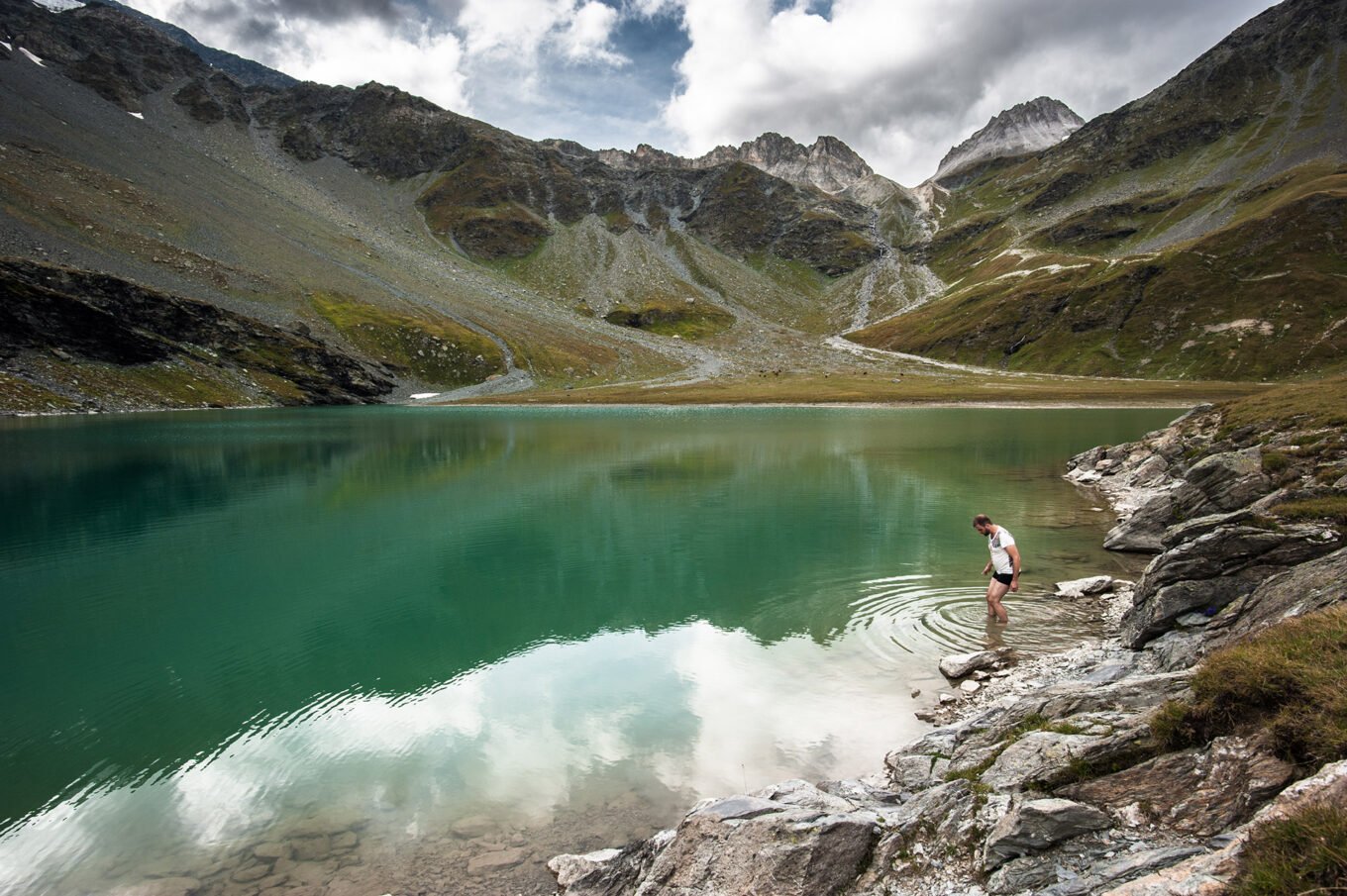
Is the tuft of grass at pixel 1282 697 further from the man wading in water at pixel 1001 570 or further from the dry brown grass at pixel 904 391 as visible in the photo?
the dry brown grass at pixel 904 391

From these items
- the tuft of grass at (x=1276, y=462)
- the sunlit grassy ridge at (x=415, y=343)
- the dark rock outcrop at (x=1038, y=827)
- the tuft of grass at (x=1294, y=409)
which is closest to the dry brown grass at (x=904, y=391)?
the sunlit grassy ridge at (x=415, y=343)

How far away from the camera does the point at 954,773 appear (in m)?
9.96

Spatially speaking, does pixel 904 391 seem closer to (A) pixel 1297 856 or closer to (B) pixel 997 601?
(B) pixel 997 601

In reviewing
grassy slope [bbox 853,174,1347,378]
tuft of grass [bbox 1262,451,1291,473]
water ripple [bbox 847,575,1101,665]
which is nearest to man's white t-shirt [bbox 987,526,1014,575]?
water ripple [bbox 847,575,1101,665]

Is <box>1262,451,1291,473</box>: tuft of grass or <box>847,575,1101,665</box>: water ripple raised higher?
<box>1262,451,1291,473</box>: tuft of grass

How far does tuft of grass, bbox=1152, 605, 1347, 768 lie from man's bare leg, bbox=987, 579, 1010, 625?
41.5 ft

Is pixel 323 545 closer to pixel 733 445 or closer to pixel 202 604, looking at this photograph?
pixel 202 604

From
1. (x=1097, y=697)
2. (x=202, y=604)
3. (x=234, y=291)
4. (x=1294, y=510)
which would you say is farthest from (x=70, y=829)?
(x=234, y=291)

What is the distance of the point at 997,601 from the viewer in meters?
20.5

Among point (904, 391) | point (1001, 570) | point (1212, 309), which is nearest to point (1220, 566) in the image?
point (1001, 570)

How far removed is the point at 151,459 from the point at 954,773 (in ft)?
236

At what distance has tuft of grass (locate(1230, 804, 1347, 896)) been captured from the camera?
4.48 m

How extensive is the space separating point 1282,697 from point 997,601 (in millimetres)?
14415

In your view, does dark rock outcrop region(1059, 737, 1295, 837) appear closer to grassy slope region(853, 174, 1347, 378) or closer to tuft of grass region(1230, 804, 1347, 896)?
tuft of grass region(1230, 804, 1347, 896)
